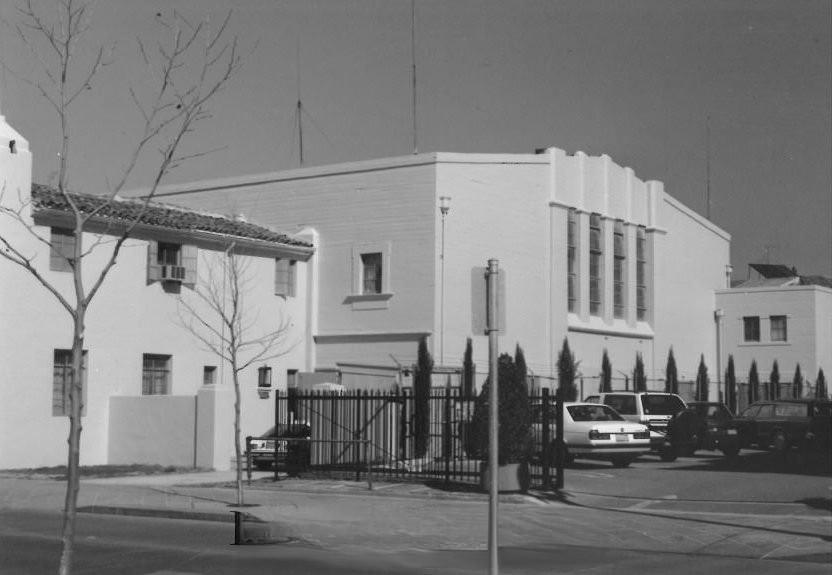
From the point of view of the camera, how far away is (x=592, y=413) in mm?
27984

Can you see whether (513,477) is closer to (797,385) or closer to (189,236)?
(189,236)

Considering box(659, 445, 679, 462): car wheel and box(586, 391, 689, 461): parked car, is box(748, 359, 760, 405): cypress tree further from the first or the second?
box(659, 445, 679, 462): car wheel

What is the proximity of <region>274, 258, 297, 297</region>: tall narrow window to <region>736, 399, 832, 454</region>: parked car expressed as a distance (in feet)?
45.7

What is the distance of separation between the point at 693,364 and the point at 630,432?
75.2 feet

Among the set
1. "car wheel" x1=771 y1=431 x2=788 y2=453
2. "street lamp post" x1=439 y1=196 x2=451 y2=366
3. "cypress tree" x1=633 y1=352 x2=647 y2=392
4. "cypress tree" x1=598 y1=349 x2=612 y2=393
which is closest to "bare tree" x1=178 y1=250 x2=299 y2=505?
"street lamp post" x1=439 y1=196 x2=451 y2=366

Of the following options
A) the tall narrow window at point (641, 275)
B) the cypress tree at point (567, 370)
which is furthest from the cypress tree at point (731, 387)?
the cypress tree at point (567, 370)

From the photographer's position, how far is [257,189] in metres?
40.2

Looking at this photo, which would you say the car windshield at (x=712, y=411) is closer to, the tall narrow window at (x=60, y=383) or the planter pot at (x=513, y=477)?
the planter pot at (x=513, y=477)

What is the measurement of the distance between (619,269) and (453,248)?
1043 cm

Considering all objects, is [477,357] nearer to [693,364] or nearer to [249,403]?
[249,403]

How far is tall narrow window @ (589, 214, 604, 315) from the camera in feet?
138

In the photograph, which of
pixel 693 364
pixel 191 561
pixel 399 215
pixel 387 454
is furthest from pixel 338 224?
pixel 191 561

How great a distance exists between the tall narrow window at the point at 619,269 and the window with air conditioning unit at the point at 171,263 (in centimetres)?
1816

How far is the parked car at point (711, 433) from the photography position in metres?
30.5
